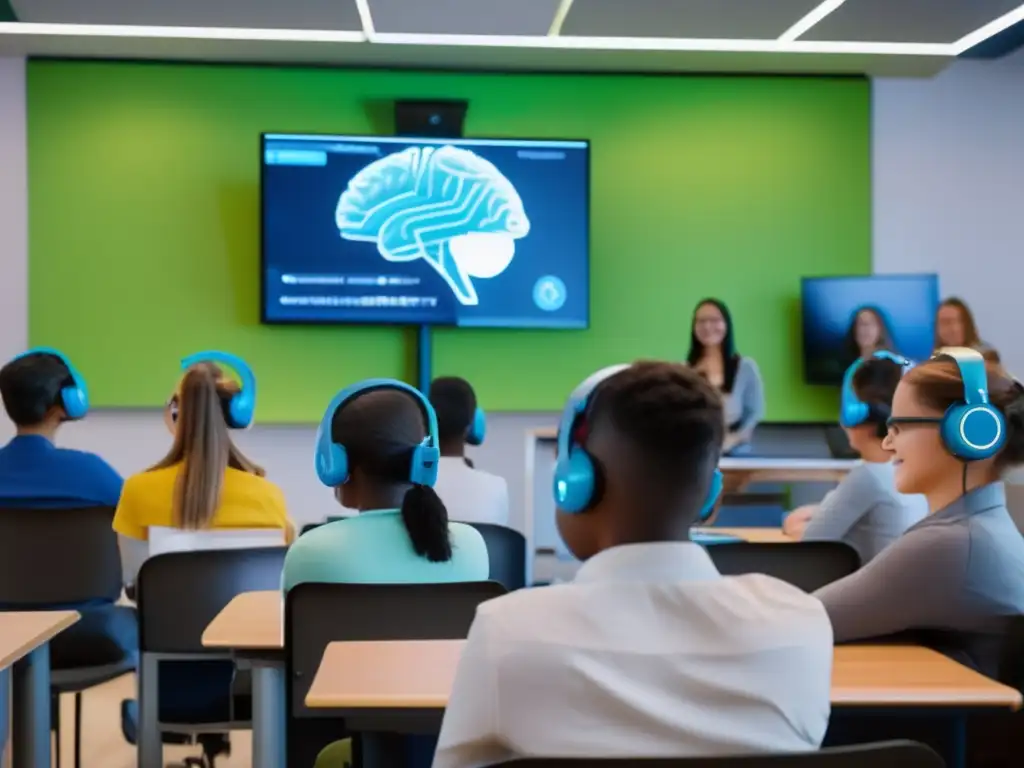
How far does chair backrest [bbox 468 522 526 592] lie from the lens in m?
3.12

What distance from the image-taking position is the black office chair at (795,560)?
96.0 inches

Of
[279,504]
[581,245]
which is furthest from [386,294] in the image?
[279,504]

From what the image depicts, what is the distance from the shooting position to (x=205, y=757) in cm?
369

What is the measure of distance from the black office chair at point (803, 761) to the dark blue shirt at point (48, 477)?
2573 millimetres

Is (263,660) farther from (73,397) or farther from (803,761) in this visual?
(73,397)

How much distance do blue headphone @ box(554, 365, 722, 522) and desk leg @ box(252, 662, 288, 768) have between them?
38.9 inches

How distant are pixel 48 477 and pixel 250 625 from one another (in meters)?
1.51

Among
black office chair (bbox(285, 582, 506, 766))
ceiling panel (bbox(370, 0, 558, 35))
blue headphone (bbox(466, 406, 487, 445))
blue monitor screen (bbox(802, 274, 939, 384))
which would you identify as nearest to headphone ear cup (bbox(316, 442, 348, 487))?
black office chair (bbox(285, 582, 506, 766))

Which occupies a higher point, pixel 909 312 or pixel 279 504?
pixel 909 312

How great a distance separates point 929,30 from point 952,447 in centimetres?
456

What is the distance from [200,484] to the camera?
315cm

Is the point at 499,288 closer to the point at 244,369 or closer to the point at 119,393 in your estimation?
the point at 119,393

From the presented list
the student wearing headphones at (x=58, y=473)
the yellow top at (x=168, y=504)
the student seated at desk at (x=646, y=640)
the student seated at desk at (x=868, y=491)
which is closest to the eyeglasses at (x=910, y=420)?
the student seated at desk at (x=868, y=491)

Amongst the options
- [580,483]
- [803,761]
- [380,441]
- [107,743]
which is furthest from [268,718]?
[107,743]
